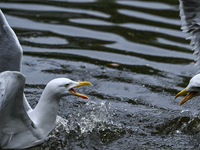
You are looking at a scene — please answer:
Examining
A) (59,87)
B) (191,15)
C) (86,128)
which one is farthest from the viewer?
(191,15)

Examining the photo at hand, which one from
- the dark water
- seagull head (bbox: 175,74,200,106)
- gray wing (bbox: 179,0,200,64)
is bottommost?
the dark water

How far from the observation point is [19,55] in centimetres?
520

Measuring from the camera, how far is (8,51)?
5.15 metres

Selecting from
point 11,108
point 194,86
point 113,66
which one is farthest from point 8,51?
point 113,66

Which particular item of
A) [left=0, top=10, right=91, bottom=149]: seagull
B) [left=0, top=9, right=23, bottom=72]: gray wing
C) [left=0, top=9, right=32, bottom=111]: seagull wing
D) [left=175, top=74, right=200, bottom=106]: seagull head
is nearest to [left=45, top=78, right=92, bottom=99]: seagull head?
[left=0, top=10, right=91, bottom=149]: seagull

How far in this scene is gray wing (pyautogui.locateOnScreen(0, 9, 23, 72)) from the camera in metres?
5.09

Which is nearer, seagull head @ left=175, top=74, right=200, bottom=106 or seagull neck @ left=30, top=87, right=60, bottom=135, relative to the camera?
seagull neck @ left=30, top=87, right=60, bottom=135

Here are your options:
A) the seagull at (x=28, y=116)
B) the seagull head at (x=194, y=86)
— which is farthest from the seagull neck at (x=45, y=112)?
the seagull head at (x=194, y=86)

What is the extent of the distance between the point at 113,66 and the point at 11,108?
3.43 metres

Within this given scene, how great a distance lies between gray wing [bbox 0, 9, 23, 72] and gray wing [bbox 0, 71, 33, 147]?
34.4 inches

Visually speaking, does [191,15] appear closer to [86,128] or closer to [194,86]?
[194,86]

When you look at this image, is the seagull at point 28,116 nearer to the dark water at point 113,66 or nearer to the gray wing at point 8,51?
the gray wing at point 8,51

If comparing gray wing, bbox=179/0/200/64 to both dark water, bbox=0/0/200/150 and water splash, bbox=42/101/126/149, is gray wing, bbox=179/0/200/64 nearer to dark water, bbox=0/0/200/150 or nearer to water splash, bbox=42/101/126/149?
dark water, bbox=0/0/200/150

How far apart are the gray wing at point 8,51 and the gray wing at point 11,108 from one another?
2.87 feet
